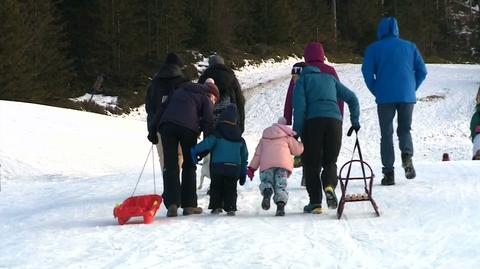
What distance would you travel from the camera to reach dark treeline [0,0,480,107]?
2867cm

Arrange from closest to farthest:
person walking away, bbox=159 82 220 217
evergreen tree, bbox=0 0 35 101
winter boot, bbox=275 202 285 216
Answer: winter boot, bbox=275 202 285 216 < person walking away, bbox=159 82 220 217 < evergreen tree, bbox=0 0 35 101

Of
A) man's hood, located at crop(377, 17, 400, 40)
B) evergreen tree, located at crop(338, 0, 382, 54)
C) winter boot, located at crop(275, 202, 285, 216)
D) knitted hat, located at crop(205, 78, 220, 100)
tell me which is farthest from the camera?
evergreen tree, located at crop(338, 0, 382, 54)

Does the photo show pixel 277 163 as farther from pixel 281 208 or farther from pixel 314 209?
pixel 314 209

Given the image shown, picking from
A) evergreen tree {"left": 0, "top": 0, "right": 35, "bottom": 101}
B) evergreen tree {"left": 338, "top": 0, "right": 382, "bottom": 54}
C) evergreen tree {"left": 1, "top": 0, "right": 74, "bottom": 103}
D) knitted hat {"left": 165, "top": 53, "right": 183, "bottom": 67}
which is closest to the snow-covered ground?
knitted hat {"left": 165, "top": 53, "right": 183, "bottom": 67}

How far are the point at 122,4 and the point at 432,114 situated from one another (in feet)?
63.6

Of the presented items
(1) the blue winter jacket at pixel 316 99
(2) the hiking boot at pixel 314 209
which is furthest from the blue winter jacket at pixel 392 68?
(2) the hiking boot at pixel 314 209

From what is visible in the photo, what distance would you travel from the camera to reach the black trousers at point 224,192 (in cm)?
696

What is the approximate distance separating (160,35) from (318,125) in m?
33.7

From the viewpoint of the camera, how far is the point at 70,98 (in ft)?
105

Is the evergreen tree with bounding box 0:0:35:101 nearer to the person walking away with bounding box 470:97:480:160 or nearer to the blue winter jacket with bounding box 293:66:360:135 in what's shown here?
the person walking away with bounding box 470:97:480:160


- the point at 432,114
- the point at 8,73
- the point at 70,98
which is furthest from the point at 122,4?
the point at 432,114

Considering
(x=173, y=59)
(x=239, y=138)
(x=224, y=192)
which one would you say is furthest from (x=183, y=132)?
(x=173, y=59)

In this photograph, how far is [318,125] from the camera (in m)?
6.63

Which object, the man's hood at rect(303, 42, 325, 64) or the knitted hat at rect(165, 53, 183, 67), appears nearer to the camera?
the man's hood at rect(303, 42, 325, 64)
